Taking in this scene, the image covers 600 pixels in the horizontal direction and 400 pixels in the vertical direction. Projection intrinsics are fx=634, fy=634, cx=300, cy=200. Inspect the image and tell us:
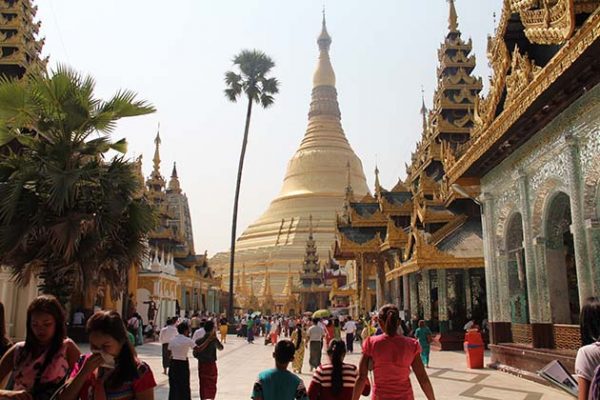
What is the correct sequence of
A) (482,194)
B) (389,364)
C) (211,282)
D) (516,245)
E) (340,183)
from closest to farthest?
(389,364)
(516,245)
(482,194)
(211,282)
(340,183)

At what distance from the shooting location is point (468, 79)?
93.0 feet

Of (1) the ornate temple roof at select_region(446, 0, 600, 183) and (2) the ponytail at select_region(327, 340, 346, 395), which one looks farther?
(1) the ornate temple roof at select_region(446, 0, 600, 183)

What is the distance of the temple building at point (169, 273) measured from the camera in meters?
31.9

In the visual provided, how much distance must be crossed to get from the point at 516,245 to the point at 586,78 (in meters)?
5.55

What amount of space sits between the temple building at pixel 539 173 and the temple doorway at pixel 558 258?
0.06 feet

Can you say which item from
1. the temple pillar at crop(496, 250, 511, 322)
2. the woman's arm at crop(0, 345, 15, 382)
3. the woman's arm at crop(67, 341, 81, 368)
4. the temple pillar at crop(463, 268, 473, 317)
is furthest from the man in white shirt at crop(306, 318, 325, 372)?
the woman's arm at crop(0, 345, 15, 382)

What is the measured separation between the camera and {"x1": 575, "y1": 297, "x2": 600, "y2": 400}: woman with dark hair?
3697mm

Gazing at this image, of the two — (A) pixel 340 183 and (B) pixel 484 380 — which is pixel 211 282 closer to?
(A) pixel 340 183

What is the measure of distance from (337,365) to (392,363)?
18.3 inches

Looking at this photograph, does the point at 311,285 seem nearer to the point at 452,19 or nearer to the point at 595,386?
the point at 452,19

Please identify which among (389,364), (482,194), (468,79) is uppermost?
(468,79)

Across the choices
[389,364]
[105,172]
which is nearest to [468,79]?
Result: [105,172]

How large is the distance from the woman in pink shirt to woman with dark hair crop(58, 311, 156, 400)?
1.87 meters

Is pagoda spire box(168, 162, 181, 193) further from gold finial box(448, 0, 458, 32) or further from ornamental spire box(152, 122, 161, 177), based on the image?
gold finial box(448, 0, 458, 32)
